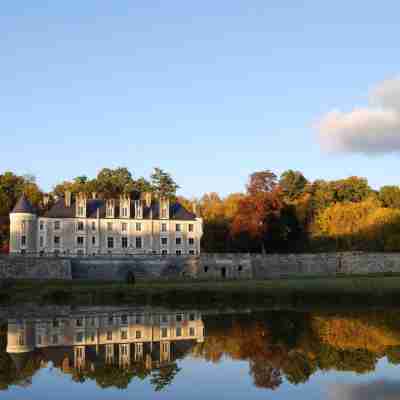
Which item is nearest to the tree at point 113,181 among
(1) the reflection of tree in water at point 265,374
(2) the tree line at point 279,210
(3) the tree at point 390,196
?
(2) the tree line at point 279,210

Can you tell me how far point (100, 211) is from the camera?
59.4 metres

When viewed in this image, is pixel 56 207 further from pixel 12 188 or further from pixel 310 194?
pixel 310 194

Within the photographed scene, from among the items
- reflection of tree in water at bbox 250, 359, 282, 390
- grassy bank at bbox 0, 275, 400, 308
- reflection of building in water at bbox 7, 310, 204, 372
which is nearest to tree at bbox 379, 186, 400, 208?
grassy bank at bbox 0, 275, 400, 308

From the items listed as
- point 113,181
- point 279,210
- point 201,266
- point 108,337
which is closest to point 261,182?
point 279,210

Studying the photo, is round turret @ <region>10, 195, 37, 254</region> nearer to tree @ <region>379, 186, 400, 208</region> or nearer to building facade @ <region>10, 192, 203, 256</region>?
building facade @ <region>10, 192, 203, 256</region>

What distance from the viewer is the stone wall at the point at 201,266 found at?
4812 centimetres

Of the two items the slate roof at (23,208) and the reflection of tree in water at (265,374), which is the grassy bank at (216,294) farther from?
the reflection of tree in water at (265,374)

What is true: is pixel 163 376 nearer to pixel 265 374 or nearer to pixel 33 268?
pixel 265 374

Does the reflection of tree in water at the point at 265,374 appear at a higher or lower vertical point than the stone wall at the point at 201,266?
lower

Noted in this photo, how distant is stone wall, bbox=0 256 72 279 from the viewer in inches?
1849

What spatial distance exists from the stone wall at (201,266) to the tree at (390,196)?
20.5 m

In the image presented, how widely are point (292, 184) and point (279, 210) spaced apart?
2241 cm

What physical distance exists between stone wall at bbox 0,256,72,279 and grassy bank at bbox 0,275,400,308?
546cm

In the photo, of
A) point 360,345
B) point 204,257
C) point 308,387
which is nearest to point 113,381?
point 308,387
